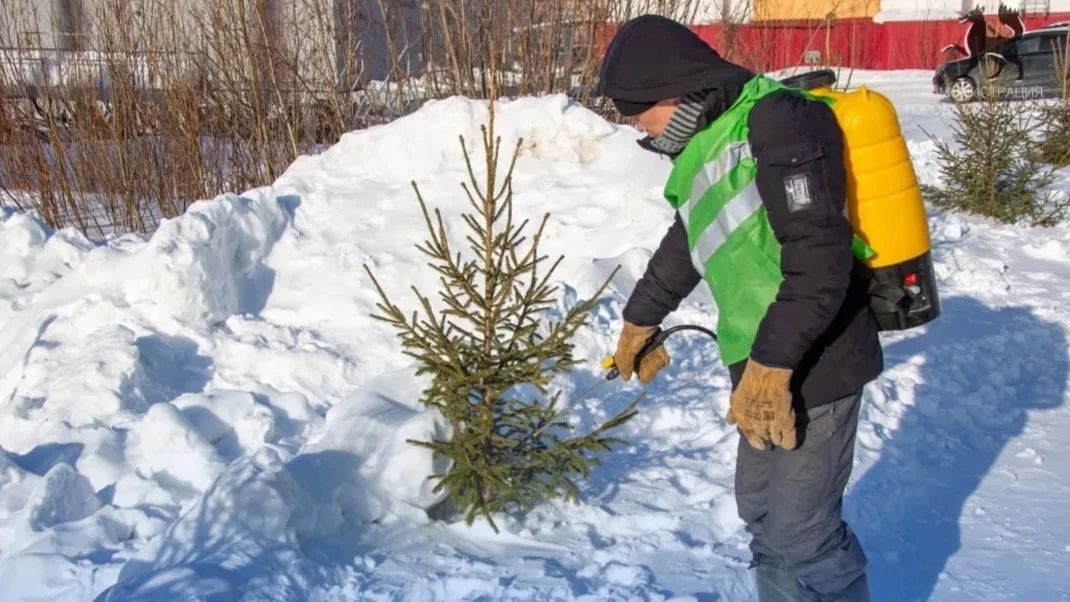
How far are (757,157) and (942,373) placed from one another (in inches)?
144

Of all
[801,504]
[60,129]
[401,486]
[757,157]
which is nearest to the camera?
[757,157]

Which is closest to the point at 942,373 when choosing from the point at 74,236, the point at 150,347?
the point at 150,347

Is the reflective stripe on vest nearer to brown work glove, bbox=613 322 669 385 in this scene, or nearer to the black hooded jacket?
the black hooded jacket

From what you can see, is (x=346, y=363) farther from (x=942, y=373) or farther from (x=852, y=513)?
(x=942, y=373)

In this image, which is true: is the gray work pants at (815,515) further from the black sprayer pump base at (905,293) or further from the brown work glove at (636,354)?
the brown work glove at (636,354)

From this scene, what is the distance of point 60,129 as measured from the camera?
10359 millimetres

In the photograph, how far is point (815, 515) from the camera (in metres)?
2.64

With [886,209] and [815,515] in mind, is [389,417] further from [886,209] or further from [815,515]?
[886,209]

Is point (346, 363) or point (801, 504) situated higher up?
point (801, 504)

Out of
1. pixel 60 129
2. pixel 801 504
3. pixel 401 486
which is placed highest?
pixel 60 129

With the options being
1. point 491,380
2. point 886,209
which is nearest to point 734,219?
point 886,209

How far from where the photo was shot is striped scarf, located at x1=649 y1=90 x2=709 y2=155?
2541mm

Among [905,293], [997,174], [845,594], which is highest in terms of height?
[905,293]

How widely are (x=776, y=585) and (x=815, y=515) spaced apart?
25cm
